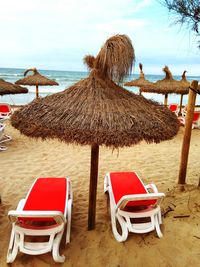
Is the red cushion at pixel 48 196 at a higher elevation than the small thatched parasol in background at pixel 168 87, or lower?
lower

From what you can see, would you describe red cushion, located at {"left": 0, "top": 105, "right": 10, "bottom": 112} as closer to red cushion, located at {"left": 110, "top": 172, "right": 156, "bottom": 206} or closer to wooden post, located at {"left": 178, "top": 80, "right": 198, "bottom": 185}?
red cushion, located at {"left": 110, "top": 172, "right": 156, "bottom": 206}

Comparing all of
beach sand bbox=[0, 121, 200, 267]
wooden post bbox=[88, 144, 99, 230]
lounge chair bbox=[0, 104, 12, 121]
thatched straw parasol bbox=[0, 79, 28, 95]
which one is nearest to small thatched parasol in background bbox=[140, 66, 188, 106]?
beach sand bbox=[0, 121, 200, 267]

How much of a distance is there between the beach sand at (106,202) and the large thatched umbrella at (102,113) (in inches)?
32.6

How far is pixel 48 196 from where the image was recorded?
2764mm

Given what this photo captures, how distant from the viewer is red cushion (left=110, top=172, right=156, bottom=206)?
276cm

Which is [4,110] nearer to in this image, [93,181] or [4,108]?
[4,108]

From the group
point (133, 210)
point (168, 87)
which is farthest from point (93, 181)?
point (168, 87)

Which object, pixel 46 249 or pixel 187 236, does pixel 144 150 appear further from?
pixel 46 249

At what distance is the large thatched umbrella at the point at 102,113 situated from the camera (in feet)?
6.52

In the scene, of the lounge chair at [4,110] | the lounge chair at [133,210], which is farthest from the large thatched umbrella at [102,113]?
the lounge chair at [4,110]

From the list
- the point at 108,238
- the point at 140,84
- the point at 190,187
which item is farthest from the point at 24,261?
the point at 140,84

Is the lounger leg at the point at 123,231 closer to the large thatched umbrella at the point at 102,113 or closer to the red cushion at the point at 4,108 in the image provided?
the large thatched umbrella at the point at 102,113

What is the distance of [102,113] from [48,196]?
1.44 m

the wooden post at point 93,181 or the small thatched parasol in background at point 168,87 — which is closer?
the wooden post at point 93,181
